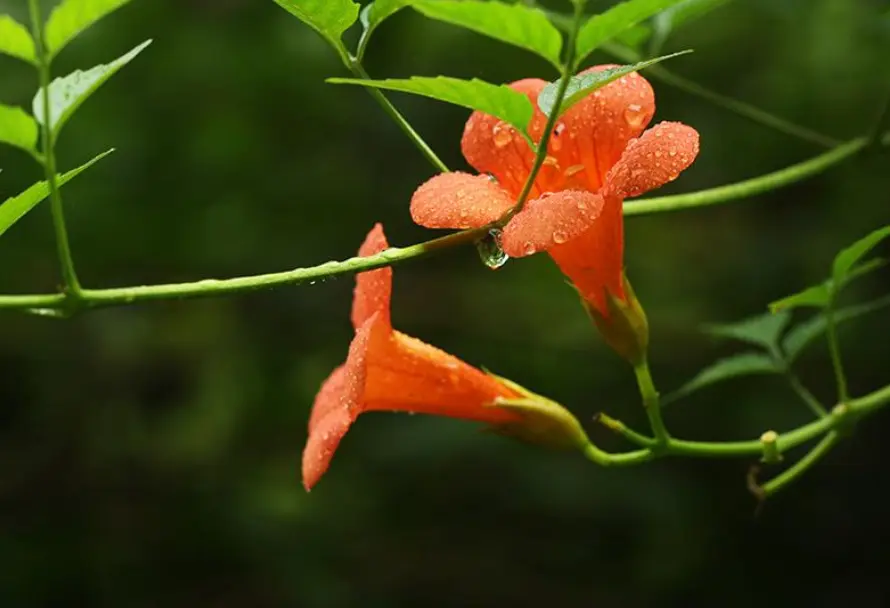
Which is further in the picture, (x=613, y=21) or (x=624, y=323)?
(x=624, y=323)

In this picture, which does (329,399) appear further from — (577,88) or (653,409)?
(577,88)

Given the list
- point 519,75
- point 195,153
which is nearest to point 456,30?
point 519,75

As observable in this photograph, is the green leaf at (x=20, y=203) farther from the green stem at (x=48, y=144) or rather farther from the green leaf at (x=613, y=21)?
the green leaf at (x=613, y=21)

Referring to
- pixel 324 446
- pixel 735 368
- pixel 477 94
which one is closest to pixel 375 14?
pixel 477 94

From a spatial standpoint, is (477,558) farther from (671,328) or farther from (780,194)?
(780,194)

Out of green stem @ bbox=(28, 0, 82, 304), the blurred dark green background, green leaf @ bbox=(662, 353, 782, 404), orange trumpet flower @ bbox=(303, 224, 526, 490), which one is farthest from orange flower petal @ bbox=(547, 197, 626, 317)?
the blurred dark green background

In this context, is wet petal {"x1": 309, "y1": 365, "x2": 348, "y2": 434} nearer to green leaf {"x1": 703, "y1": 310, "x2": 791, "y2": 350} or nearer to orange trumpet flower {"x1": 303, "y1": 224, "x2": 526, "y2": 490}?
orange trumpet flower {"x1": 303, "y1": 224, "x2": 526, "y2": 490}
